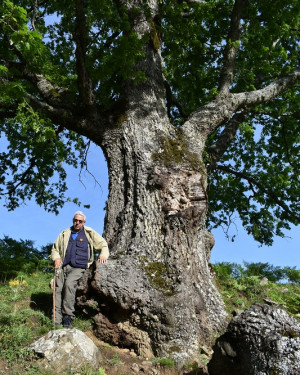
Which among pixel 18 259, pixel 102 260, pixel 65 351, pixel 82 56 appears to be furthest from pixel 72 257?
pixel 82 56

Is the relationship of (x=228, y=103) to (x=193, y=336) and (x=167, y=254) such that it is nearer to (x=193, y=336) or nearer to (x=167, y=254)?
(x=167, y=254)

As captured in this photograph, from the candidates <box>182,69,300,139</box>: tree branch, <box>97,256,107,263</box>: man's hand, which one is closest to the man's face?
<box>97,256,107,263</box>: man's hand

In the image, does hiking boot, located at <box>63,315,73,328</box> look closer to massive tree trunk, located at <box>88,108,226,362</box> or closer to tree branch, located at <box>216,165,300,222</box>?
massive tree trunk, located at <box>88,108,226,362</box>

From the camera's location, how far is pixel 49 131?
8.27 m

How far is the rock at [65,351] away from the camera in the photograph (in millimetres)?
5123

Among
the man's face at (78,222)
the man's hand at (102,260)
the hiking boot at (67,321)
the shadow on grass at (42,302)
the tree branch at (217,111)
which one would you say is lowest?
the hiking boot at (67,321)

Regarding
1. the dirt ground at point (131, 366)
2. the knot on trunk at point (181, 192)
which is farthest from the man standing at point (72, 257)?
the knot on trunk at point (181, 192)

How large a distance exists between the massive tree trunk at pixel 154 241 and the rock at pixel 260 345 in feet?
5.74

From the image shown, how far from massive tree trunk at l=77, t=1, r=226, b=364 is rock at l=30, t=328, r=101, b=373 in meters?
0.91

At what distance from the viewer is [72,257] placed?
6.91m

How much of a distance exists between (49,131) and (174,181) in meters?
3.02

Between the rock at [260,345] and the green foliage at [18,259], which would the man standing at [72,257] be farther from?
the rock at [260,345]

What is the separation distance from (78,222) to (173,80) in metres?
8.03

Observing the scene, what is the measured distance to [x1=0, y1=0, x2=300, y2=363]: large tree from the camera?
A: 6445mm
